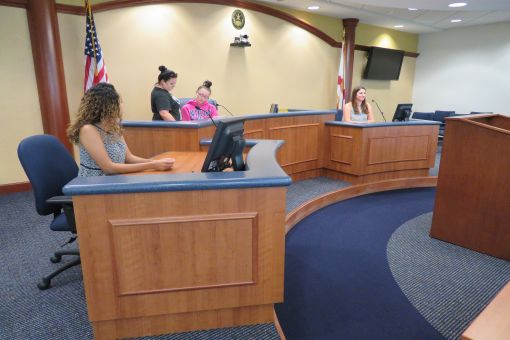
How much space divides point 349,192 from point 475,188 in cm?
158

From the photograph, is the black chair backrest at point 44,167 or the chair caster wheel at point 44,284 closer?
the black chair backrest at point 44,167

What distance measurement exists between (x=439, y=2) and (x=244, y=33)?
314 cm

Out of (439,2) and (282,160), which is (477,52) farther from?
(282,160)

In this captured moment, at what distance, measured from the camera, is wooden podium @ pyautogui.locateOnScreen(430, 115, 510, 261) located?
260 centimetres

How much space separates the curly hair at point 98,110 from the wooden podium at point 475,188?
2519mm

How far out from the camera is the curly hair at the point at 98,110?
6.36ft

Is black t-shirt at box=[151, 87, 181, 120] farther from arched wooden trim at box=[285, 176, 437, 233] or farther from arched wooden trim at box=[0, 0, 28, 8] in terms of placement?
arched wooden trim at box=[0, 0, 28, 8]

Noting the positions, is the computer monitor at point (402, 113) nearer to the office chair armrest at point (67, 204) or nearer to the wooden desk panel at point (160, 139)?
the wooden desk panel at point (160, 139)

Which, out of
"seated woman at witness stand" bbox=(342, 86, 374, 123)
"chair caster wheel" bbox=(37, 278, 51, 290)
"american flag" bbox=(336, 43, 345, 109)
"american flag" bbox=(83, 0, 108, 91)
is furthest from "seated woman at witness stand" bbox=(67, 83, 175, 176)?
"american flag" bbox=(336, 43, 345, 109)

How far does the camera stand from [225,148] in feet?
5.76

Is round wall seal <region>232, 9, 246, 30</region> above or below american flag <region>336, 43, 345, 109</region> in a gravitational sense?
above

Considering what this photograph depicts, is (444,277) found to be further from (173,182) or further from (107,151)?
(107,151)

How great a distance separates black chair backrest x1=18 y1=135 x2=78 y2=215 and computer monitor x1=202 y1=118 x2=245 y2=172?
1.03 m

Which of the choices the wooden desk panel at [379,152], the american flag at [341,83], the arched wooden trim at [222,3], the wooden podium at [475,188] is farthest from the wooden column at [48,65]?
the american flag at [341,83]
